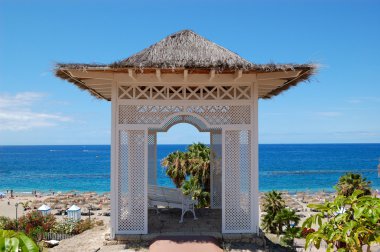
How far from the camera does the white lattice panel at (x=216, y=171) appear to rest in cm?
1033

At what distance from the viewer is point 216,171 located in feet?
34.1

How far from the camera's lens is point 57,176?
5800 cm

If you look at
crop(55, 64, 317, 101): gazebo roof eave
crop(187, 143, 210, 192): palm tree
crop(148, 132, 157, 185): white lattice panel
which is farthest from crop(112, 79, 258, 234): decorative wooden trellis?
crop(187, 143, 210, 192): palm tree

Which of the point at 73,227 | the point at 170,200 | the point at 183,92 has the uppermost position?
the point at 183,92

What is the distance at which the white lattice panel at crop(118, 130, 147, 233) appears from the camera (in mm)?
7383

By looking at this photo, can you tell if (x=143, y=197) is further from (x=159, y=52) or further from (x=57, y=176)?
(x=57, y=176)

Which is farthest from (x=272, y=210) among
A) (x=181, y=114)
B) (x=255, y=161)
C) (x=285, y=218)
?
(x=181, y=114)

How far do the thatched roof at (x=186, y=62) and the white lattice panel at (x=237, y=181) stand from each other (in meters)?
1.36

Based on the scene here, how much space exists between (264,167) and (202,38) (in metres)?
62.7

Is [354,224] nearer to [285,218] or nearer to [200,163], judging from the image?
[285,218]

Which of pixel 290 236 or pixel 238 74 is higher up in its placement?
pixel 238 74

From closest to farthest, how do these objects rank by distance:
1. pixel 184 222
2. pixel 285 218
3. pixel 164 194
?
pixel 184 222 < pixel 164 194 < pixel 285 218

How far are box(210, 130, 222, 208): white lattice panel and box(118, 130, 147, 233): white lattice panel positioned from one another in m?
3.30

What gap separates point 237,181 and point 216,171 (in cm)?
287
